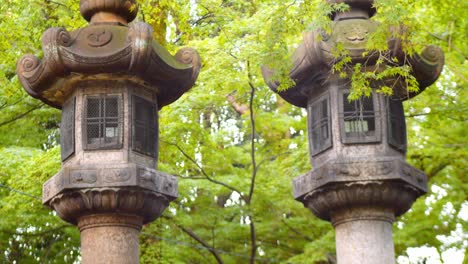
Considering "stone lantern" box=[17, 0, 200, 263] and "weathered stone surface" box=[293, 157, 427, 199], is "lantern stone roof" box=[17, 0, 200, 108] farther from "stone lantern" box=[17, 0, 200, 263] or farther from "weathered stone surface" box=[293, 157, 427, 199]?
"weathered stone surface" box=[293, 157, 427, 199]

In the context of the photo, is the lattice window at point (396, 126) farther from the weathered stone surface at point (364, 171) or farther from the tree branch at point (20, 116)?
the tree branch at point (20, 116)

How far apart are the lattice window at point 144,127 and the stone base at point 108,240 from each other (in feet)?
3.19

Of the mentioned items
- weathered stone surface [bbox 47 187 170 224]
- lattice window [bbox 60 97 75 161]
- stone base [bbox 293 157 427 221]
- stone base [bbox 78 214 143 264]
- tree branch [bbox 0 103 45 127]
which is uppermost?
tree branch [bbox 0 103 45 127]

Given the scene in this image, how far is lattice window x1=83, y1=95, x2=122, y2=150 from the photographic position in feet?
36.3

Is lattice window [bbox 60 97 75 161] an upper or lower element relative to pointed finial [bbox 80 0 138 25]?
lower

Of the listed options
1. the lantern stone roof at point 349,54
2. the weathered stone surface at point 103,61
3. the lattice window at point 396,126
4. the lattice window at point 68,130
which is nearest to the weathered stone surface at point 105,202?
the lattice window at point 68,130

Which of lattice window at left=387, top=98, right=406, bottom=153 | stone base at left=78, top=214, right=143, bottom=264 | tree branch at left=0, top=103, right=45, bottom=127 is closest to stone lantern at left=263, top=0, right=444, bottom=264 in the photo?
lattice window at left=387, top=98, right=406, bottom=153

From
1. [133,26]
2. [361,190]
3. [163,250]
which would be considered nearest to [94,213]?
[133,26]

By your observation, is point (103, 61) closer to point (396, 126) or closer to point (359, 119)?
point (359, 119)

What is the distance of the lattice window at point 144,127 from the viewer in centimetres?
1125

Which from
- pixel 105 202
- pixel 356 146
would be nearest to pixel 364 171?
pixel 356 146

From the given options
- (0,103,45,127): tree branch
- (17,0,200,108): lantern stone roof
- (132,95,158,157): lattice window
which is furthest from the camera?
(0,103,45,127): tree branch

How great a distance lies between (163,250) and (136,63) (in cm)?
719

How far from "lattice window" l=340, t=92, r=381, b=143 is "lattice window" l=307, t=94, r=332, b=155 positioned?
0.24 meters
